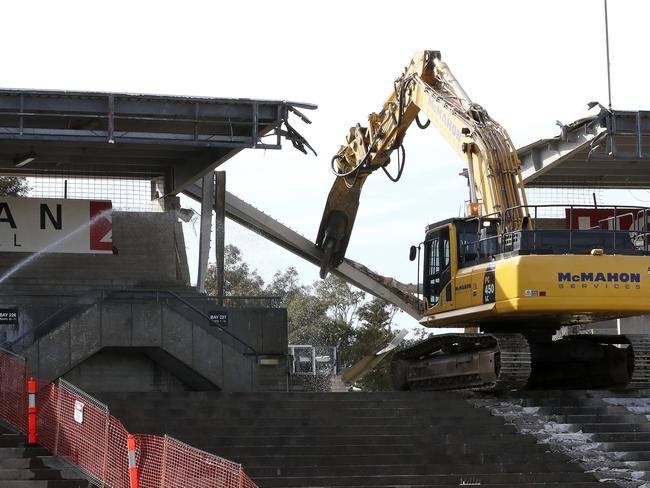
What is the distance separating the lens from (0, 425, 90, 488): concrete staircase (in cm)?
1855

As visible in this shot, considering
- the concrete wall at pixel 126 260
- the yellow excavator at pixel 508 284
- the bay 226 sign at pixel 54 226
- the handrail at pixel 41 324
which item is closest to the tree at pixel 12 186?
the concrete wall at pixel 126 260

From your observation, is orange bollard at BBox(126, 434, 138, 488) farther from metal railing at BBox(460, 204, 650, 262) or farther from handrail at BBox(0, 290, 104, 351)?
handrail at BBox(0, 290, 104, 351)

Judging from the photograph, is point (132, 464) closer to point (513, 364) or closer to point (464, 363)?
point (513, 364)

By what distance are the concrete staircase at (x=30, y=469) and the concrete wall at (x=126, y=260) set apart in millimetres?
17030

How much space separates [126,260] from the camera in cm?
3881

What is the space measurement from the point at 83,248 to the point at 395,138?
9.87 metres

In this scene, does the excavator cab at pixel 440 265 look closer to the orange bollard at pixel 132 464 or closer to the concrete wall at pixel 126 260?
the orange bollard at pixel 132 464

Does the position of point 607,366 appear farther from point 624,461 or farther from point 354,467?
point 354,467

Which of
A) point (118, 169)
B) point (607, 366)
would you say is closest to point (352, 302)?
point (118, 169)

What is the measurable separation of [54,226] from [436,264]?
14282 millimetres

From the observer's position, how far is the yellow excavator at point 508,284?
24.5 metres

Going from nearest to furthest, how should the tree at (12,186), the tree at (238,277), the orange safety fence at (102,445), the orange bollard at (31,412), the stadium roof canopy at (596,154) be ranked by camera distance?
the orange safety fence at (102,445), the orange bollard at (31,412), the stadium roof canopy at (596,154), the tree at (12,186), the tree at (238,277)

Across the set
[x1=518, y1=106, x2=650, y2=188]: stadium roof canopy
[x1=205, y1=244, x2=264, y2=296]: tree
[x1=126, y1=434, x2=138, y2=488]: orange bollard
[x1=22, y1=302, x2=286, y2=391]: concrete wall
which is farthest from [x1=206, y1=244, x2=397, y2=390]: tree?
[x1=126, y1=434, x2=138, y2=488]: orange bollard

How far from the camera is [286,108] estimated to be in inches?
1336
